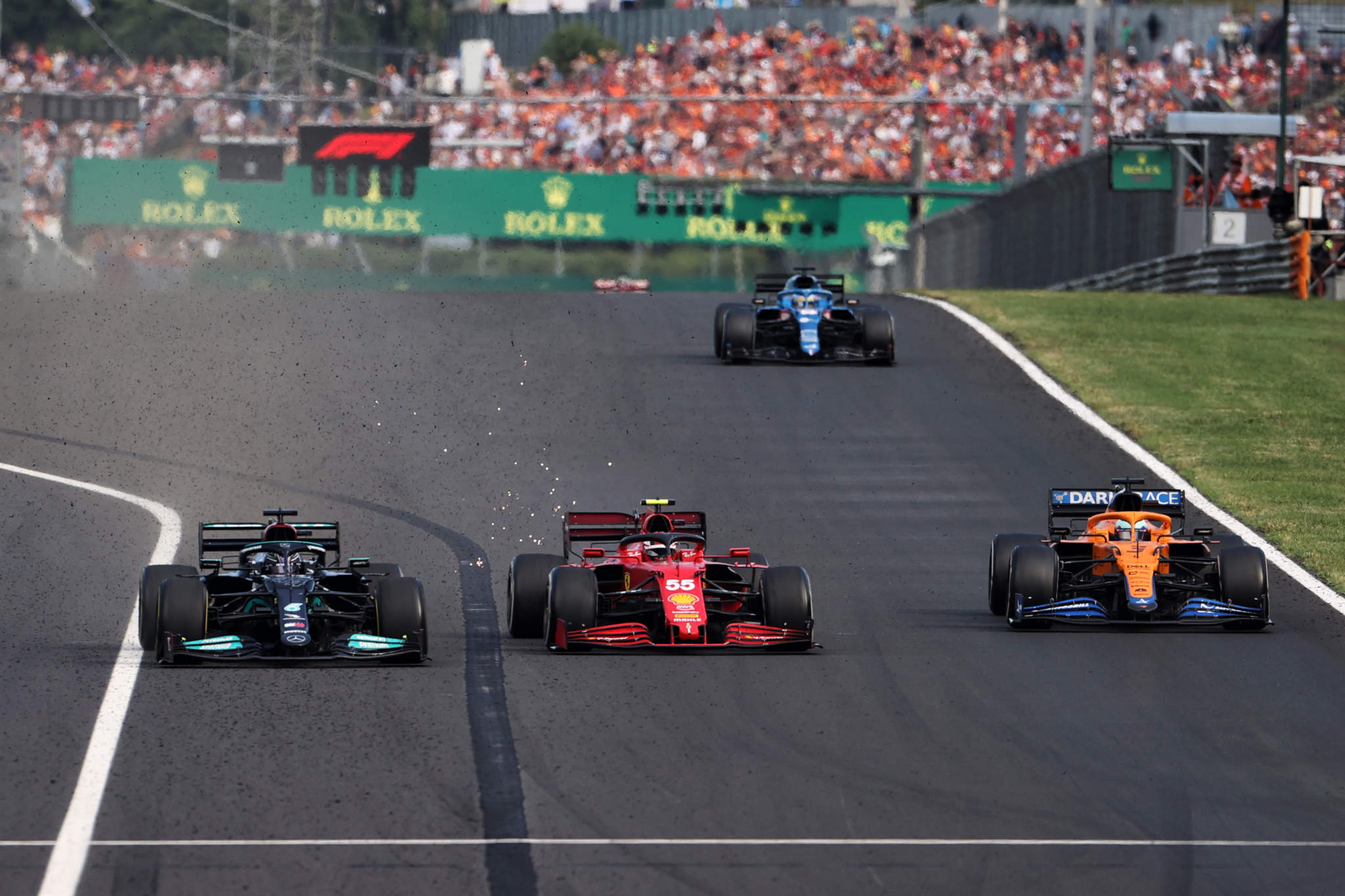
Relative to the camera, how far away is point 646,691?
36.6 feet

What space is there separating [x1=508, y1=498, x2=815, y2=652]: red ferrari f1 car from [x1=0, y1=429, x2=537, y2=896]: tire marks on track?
0.42 metres

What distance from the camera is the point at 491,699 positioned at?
10.9 meters

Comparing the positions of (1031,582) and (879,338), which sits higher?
(879,338)

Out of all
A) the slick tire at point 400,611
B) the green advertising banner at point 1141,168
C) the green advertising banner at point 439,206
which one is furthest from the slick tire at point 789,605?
the green advertising banner at point 439,206

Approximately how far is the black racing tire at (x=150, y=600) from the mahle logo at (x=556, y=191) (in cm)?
3273

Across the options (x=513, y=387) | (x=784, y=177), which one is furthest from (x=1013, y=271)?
(x=513, y=387)

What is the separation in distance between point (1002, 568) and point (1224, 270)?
881 inches

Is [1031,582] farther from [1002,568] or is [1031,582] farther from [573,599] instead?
[573,599]

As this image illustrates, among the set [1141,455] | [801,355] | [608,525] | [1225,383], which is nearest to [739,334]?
[801,355]

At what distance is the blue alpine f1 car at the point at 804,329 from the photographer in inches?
1007

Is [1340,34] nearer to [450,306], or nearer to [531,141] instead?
[531,141]

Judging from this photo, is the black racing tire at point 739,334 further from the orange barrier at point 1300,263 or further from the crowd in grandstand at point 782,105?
the crowd in grandstand at point 782,105

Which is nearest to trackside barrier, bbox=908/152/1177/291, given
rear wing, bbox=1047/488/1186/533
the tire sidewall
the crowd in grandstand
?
the crowd in grandstand

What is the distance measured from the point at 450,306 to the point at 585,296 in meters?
2.45
